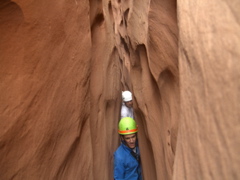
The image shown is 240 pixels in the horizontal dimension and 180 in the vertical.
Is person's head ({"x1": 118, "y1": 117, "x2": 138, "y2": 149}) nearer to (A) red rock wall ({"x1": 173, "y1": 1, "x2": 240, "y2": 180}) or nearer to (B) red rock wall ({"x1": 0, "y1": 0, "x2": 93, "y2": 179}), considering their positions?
(B) red rock wall ({"x1": 0, "y1": 0, "x2": 93, "y2": 179})

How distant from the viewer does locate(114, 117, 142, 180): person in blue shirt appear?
2348 mm

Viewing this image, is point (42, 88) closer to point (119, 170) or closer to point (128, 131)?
point (128, 131)

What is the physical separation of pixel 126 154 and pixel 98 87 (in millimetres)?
765

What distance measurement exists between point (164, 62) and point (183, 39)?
23.4 inches

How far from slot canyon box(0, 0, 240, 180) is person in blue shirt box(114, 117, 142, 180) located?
19cm

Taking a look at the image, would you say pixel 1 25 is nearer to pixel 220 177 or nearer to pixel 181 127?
pixel 181 127

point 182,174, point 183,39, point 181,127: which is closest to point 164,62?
point 183,39

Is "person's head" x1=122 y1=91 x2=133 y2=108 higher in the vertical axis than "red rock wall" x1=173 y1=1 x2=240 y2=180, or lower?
higher

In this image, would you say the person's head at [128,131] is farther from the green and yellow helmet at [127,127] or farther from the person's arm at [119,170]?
the person's arm at [119,170]

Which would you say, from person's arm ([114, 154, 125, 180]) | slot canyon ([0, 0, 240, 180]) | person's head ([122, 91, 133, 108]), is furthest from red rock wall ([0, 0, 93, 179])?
person's head ([122, 91, 133, 108])

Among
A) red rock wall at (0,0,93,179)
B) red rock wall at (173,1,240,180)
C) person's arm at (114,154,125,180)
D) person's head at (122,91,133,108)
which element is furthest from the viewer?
person's head at (122,91,133,108)

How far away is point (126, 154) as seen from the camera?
2.42 metres

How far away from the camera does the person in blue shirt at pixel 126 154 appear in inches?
92.4

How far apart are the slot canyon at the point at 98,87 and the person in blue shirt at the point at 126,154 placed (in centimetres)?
A: 19
